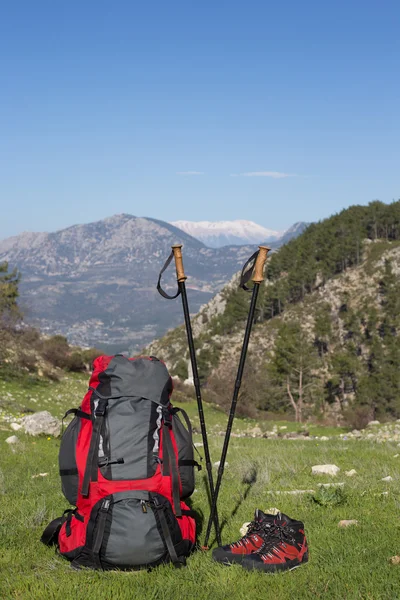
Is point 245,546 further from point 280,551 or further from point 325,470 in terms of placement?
point 325,470

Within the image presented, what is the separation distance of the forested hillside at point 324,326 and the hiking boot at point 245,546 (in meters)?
40.4

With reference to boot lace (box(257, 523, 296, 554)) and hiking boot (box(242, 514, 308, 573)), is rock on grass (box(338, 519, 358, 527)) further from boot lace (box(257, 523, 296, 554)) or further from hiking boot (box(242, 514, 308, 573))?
boot lace (box(257, 523, 296, 554))

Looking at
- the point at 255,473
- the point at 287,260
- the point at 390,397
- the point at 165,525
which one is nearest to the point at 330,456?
the point at 255,473

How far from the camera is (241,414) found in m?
41.7

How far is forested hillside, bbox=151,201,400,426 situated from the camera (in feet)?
189

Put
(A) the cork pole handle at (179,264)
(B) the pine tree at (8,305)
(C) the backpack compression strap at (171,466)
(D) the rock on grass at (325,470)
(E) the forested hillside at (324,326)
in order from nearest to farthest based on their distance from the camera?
(C) the backpack compression strap at (171,466), (A) the cork pole handle at (179,264), (D) the rock on grass at (325,470), (B) the pine tree at (8,305), (E) the forested hillside at (324,326)

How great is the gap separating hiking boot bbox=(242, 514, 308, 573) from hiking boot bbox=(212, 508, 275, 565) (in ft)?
0.20

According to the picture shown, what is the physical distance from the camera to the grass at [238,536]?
3.91m

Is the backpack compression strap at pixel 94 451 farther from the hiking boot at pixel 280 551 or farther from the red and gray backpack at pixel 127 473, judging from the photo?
the hiking boot at pixel 280 551

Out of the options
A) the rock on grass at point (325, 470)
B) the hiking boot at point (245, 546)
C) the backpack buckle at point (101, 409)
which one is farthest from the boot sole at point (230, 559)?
the rock on grass at point (325, 470)

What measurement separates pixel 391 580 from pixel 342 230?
393 ft

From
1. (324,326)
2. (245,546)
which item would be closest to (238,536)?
(245,546)

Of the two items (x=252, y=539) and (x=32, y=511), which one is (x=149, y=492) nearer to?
(x=252, y=539)

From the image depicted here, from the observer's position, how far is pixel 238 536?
5375 millimetres
